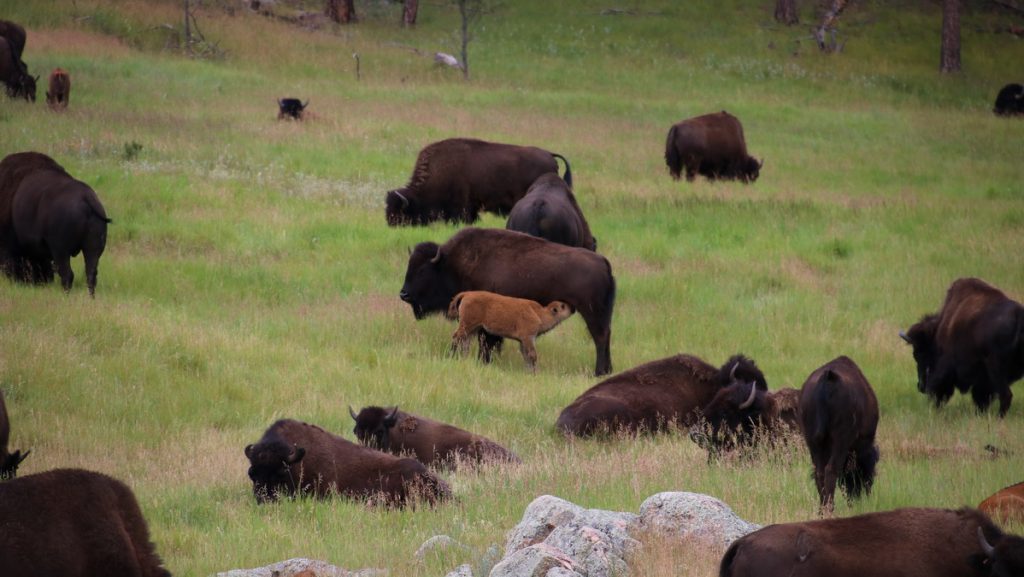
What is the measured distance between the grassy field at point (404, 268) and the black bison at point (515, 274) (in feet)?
2.09

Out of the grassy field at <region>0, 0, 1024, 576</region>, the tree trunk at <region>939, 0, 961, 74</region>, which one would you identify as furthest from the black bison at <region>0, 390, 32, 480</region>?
the tree trunk at <region>939, 0, 961, 74</region>

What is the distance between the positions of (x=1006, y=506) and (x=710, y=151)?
2074 centimetres

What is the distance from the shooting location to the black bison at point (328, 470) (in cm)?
1013

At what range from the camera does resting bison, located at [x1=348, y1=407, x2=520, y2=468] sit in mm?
11531

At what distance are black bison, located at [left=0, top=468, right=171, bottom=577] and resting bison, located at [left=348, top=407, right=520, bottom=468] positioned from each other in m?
4.20

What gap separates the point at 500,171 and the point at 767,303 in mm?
5483

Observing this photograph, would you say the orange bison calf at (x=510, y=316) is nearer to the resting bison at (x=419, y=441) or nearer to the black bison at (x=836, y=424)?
the resting bison at (x=419, y=441)

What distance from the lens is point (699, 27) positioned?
53.6 meters

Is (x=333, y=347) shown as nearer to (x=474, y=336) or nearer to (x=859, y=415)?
(x=474, y=336)

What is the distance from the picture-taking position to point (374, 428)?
11586 millimetres

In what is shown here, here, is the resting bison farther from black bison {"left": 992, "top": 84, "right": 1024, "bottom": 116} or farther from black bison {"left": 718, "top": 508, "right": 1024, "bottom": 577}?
black bison {"left": 992, "top": 84, "right": 1024, "bottom": 116}

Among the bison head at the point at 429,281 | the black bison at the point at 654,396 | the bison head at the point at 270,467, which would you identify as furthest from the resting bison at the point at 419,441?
the bison head at the point at 429,281

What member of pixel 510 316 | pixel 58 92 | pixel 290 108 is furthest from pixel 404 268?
pixel 58 92

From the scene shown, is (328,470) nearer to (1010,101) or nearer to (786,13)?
(1010,101)
